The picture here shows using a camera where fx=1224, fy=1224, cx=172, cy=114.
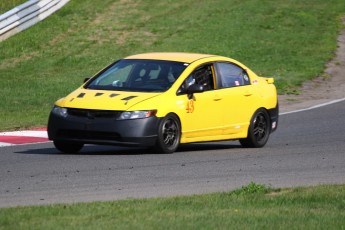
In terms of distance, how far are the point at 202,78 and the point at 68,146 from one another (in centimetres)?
217

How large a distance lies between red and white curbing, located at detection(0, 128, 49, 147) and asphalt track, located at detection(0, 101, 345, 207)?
503 millimetres

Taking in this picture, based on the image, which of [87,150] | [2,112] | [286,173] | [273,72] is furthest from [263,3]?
[286,173]

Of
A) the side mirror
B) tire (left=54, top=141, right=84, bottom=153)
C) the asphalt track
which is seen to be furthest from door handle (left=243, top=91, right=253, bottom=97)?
tire (left=54, top=141, right=84, bottom=153)

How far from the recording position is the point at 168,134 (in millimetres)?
15688

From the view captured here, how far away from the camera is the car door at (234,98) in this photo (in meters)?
16.8

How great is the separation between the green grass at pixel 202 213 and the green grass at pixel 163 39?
1209 cm

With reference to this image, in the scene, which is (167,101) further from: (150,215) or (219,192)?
(150,215)

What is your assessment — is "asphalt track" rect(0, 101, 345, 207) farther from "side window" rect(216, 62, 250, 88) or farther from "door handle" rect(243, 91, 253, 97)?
"side window" rect(216, 62, 250, 88)

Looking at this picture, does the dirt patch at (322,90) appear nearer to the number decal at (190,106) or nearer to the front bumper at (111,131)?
the number decal at (190,106)

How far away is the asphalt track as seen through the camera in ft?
39.5

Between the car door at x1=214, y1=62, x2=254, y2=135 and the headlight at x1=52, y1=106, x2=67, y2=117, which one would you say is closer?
the headlight at x1=52, y1=106, x2=67, y2=117

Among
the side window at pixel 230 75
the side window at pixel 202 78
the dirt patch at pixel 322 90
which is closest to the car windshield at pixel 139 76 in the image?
the side window at pixel 202 78

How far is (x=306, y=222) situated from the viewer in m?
9.68

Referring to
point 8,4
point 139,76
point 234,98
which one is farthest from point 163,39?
point 139,76
